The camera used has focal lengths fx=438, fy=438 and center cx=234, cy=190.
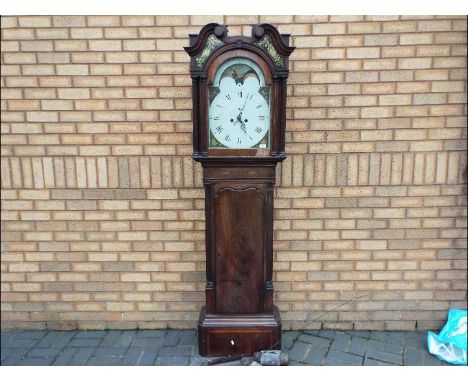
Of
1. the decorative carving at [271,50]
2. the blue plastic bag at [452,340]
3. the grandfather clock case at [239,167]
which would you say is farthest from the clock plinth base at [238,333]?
the decorative carving at [271,50]

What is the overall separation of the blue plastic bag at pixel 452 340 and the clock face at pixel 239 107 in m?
2.20

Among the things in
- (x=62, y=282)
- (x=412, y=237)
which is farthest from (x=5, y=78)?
(x=412, y=237)

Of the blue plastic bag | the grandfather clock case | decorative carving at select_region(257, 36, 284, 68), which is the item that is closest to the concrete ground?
the blue plastic bag

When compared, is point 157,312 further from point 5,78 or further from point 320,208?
point 5,78

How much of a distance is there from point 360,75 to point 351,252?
148cm

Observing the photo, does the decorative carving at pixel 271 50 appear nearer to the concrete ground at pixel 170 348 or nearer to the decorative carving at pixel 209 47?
the decorative carving at pixel 209 47

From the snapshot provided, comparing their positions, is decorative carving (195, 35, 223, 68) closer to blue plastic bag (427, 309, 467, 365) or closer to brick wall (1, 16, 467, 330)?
brick wall (1, 16, 467, 330)

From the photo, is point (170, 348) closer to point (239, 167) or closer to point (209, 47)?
point (239, 167)

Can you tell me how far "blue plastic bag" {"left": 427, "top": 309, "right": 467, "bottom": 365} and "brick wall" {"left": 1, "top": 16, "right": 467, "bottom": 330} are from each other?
4.3 inches

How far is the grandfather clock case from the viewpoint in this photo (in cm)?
289

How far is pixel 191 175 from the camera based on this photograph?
3.66m

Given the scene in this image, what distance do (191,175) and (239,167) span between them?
70 cm

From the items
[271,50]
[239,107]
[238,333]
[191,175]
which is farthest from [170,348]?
[271,50]

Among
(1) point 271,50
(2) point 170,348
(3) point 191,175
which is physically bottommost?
(2) point 170,348
